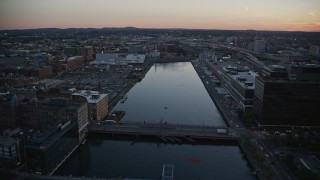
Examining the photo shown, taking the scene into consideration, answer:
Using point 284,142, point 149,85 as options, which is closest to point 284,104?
point 284,142

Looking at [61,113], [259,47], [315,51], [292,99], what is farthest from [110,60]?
[292,99]

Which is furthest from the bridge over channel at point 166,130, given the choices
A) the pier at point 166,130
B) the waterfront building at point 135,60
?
the waterfront building at point 135,60

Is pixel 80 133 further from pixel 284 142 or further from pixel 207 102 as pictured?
pixel 207 102

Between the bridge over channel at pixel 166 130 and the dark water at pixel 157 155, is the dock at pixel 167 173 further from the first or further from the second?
the bridge over channel at pixel 166 130

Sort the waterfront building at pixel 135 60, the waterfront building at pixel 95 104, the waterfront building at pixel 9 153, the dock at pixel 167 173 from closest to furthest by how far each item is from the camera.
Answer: the dock at pixel 167 173, the waterfront building at pixel 9 153, the waterfront building at pixel 95 104, the waterfront building at pixel 135 60

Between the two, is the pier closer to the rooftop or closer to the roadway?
the roadway
